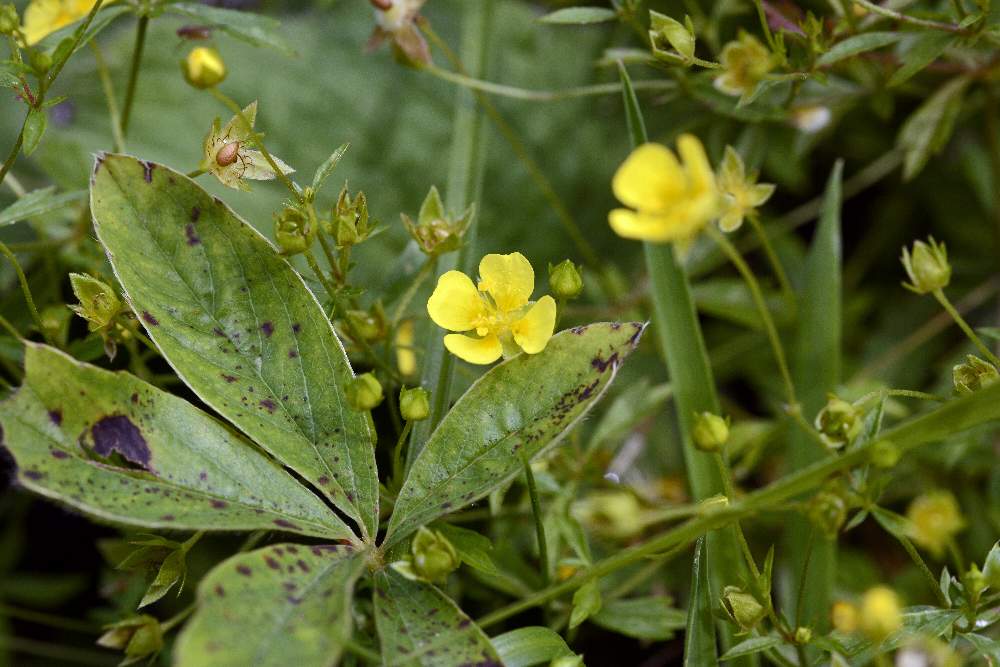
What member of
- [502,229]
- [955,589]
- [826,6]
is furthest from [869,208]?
[955,589]

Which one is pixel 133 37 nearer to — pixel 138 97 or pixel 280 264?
pixel 138 97

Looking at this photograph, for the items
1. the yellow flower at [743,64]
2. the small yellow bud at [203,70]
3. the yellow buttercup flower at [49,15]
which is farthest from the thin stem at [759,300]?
the yellow buttercup flower at [49,15]

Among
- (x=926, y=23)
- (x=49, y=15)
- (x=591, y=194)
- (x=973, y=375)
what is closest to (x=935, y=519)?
(x=973, y=375)

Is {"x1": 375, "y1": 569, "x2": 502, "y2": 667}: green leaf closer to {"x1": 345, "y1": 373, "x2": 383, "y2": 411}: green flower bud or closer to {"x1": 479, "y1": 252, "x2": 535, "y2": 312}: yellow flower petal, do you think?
{"x1": 345, "y1": 373, "x2": 383, "y2": 411}: green flower bud

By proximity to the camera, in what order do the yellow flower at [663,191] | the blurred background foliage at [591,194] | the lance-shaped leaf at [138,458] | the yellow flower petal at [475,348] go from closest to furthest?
the yellow flower at [663,191] < the lance-shaped leaf at [138,458] < the yellow flower petal at [475,348] < the blurred background foliage at [591,194]

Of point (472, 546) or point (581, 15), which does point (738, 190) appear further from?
point (472, 546)

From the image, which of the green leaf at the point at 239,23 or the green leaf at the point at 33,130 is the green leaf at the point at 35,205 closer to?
the green leaf at the point at 33,130
